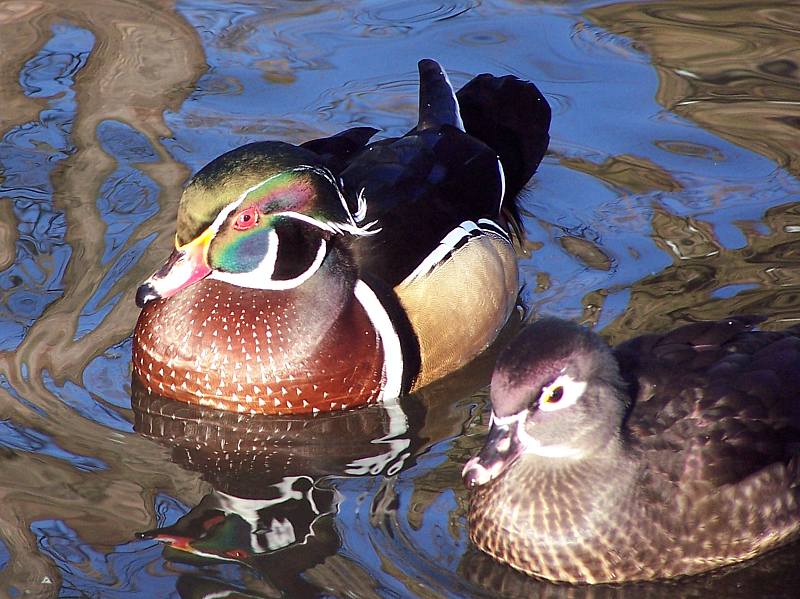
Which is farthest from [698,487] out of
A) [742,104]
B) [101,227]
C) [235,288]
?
[742,104]

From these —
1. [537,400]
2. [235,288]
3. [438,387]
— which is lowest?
[438,387]

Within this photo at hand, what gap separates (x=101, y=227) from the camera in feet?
22.5

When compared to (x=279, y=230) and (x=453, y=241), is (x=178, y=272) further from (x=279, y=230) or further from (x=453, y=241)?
(x=453, y=241)

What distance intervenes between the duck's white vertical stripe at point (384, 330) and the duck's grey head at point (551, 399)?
115 cm

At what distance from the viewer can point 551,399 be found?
4625mm

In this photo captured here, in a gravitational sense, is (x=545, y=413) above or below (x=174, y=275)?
above

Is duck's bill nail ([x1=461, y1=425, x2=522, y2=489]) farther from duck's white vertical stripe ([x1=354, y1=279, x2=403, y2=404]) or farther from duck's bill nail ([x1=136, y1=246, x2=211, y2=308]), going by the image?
duck's bill nail ([x1=136, y1=246, x2=211, y2=308])

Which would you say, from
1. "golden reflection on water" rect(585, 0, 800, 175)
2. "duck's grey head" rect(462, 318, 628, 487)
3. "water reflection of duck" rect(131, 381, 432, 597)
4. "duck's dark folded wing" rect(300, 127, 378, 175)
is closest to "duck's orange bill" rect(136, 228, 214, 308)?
"water reflection of duck" rect(131, 381, 432, 597)

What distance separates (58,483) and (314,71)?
12.6 feet

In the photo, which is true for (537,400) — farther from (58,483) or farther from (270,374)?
(58,483)

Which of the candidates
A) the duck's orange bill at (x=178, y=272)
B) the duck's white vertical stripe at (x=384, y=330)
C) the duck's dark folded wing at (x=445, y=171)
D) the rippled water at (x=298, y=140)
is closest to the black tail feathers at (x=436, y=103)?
the duck's dark folded wing at (x=445, y=171)

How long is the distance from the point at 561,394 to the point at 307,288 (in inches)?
60.3

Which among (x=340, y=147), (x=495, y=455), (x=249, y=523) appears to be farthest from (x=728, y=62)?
(x=249, y=523)

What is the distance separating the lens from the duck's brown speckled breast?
5730mm
